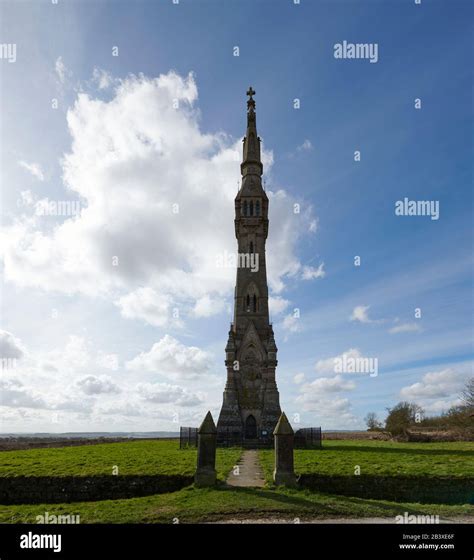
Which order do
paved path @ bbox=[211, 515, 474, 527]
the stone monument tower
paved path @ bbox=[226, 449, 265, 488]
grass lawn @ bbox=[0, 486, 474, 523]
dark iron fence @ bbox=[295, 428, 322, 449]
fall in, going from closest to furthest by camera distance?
paved path @ bbox=[211, 515, 474, 527] → grass lawn @ bbox=[0, 486, 474, 523] → paved path @ bbox=[226, 449, 265, 488] → dark iron fence @ bbox=[295, 428, 322, 449] → the stone monument tower

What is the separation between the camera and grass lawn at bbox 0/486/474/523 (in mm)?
11297

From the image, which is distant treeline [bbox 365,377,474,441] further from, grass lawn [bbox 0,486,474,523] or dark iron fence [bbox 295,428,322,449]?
grass lawn [bbox 0,486,474,523]

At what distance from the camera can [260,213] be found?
44.2 metres

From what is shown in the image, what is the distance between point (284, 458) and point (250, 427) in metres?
23.7

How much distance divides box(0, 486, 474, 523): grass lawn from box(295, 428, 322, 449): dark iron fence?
20.5 metres

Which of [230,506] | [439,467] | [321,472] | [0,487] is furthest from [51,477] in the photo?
[439,467]

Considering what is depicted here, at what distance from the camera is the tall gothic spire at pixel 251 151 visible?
46469 millimetres

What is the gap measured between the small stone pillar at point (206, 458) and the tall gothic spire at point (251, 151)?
1424 inches

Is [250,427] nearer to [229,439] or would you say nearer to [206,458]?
[229,439]

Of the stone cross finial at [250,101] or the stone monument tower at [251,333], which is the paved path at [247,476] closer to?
the stone monument tower at [251,333]

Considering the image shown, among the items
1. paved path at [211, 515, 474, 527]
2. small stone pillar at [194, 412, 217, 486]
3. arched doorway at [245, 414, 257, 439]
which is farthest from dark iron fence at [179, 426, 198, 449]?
paved path at [211, 515, 474, 527]

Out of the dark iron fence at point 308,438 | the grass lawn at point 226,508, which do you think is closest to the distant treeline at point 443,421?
the dark iron fence at point 308,438

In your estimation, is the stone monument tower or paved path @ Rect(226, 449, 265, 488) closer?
paved path @ Rect(226, 449, 265, 488)
